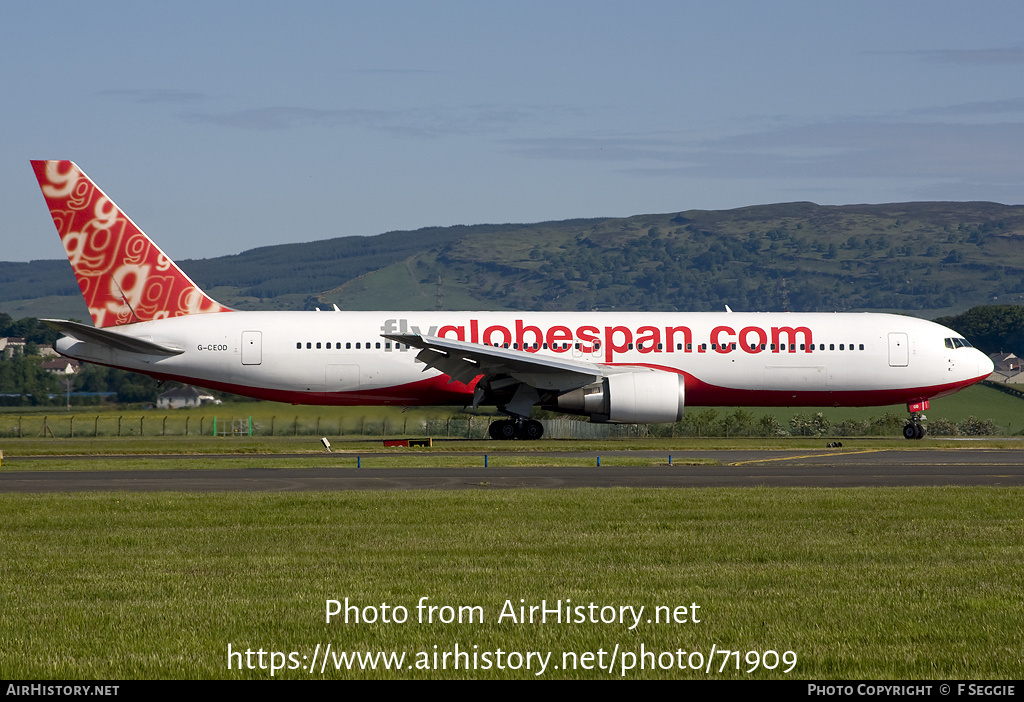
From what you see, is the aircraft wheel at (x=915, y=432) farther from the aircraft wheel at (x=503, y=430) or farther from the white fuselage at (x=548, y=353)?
the aircraft wheel at (x=503, y=430)

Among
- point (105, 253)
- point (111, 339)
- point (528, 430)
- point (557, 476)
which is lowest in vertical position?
point (557, 476)

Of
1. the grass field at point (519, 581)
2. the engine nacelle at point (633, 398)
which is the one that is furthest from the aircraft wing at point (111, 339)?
the grass field at point (519, 581)

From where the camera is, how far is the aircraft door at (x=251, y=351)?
36000 mm

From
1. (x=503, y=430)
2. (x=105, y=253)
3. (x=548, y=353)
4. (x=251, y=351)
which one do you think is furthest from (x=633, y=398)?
(x=105, y=253)

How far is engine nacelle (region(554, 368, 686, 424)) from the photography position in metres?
33.8

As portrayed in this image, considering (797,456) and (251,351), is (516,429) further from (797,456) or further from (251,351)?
(797,456)

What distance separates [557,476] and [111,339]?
17.7 meters

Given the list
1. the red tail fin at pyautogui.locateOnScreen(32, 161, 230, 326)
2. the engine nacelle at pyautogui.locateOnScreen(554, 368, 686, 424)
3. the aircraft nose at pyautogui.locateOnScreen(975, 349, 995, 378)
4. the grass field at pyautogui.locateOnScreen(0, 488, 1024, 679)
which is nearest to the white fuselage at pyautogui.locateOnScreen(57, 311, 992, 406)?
the red tail fin at pyautogui.locateOnScreen(32, 161, 230, 326)

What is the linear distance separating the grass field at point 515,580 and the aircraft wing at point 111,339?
16.4 meters

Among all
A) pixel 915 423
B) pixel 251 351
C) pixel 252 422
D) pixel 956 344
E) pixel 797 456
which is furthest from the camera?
pixel 252 422

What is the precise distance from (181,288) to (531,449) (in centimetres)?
1342

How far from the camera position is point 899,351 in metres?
37.8

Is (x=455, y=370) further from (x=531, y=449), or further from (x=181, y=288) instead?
(x=181, y=288)
